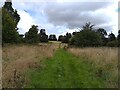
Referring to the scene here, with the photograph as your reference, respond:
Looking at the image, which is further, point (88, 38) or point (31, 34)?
point (31, 34)

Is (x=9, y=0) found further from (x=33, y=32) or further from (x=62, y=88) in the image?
(x=62, y=88)

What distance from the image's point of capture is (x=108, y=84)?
10031 millimetres

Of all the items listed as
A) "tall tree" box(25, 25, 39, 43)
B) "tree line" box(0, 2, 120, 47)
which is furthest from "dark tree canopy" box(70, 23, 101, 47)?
"tall tree" box(25, 25, 39, 43)

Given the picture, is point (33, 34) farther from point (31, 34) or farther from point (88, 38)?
point (88, 38)

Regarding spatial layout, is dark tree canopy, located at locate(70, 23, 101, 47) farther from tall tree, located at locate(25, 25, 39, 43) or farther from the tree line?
tall tree, located at locate(25, 25, 39, 43)

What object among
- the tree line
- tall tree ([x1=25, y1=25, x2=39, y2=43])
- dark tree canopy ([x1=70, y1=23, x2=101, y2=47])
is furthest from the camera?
tall tree ([x1=25, y1=25, x2=39, y2=43])

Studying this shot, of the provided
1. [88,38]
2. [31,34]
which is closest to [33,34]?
[31,34]

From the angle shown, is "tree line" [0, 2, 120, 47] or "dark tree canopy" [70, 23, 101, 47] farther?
"dark tree canopy" [70, 23, 101, 47]

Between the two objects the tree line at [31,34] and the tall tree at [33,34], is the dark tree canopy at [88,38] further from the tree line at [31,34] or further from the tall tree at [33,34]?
the tall tree at [33,34]

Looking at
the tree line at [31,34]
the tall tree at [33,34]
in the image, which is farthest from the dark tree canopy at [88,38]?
the tall tree at [33,34]

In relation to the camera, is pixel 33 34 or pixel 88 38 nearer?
pixel 88 38

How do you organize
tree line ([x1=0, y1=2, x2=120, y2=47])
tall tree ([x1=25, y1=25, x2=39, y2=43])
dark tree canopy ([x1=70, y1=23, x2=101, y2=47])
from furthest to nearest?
tall tree ([x1=25, y1=25, x2=39, y2=43]) → dark tree canopy ([x1=70, y1=23, x2=101, y2=47]) → tree line ([x1=0, y1=2, x2=120, y2=47])

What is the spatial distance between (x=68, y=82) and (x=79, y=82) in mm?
396

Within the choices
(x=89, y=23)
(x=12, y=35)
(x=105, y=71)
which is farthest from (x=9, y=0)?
(x=105, y=71)
